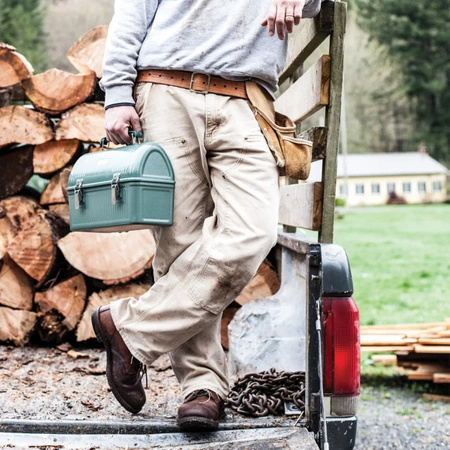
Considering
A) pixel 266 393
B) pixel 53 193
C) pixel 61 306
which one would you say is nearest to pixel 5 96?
pixel 53 193

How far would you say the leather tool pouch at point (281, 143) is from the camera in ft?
6.97

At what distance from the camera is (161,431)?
1.91 metres

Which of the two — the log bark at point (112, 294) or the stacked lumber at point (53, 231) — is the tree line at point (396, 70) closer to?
the stacked lumber at point (53, 231)

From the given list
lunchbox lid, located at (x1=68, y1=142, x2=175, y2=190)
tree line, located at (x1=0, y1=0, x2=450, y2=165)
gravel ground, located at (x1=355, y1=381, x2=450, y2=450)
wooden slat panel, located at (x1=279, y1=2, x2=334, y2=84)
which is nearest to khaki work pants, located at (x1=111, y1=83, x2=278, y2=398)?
lunchbox lid, located at (x1=68, y1=142, x2=175, y2=190)

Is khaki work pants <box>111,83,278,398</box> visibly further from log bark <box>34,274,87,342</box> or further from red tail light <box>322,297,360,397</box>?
log bark <box>34,274,87,342</box>

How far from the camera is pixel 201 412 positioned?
1917 mm

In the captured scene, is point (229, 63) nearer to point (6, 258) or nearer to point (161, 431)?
point (161, 431)

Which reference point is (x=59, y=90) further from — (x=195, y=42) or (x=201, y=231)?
(x=201, y=231)

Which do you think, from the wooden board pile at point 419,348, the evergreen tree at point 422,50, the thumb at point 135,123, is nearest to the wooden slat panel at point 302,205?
the thumb at point 135,123

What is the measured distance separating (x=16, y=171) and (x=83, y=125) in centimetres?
49

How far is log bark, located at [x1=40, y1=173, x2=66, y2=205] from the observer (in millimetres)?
3832

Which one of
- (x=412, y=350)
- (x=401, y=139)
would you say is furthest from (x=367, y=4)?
(x=412, y=350)

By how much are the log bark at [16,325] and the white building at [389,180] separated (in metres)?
48.5

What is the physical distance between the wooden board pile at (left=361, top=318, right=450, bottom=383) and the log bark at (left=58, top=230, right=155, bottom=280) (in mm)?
2242
